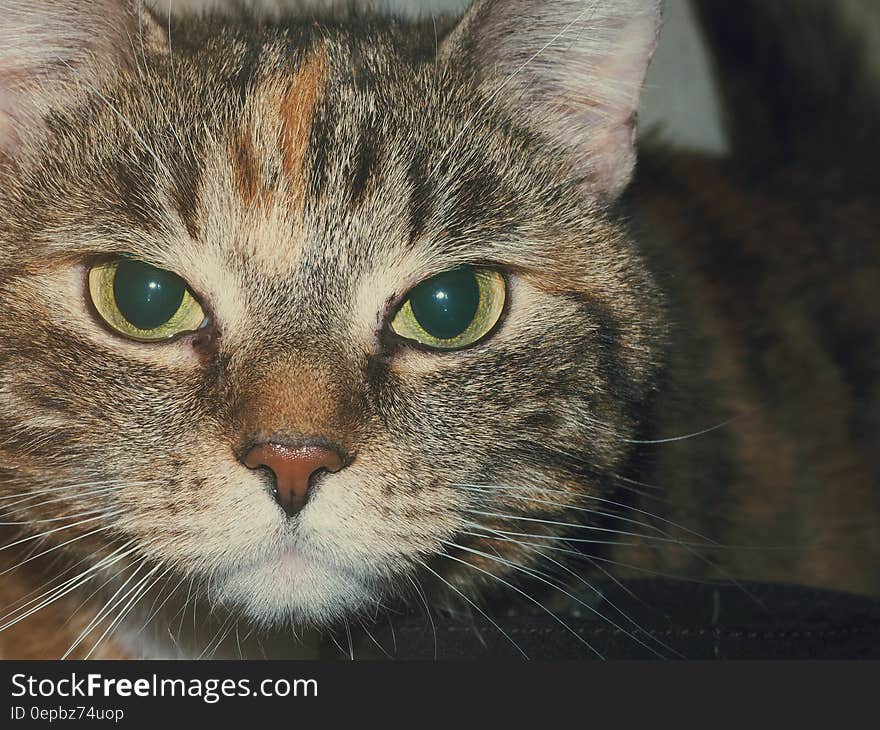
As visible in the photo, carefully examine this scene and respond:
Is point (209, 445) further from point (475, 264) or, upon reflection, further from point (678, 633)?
point (678, 633)

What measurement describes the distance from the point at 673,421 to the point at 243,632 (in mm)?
514

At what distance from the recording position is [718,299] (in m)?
1.31

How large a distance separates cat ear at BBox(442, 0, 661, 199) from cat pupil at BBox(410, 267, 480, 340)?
20 centimetres

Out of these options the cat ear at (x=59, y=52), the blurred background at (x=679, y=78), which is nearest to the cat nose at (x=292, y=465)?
the cat ear at (x=59, y=52)

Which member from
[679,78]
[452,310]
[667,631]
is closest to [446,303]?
[452,310]

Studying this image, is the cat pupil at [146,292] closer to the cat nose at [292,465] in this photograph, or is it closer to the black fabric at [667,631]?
the cat nose at [292,465]

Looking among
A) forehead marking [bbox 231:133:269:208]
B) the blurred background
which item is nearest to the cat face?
forehead marking [bbox 231:133:269:208]

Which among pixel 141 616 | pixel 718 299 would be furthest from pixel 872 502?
pixel 141 616

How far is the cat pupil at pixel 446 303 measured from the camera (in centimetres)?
85

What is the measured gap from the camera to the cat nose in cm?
71

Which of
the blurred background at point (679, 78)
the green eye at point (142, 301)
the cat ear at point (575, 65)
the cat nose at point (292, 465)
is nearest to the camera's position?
the cat nose at point (292, 465)

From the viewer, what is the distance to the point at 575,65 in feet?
3.13

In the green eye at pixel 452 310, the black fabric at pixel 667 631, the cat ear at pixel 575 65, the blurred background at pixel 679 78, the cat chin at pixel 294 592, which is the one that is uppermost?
the blurred background at pixel 679 78

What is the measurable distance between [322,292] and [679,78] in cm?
95
